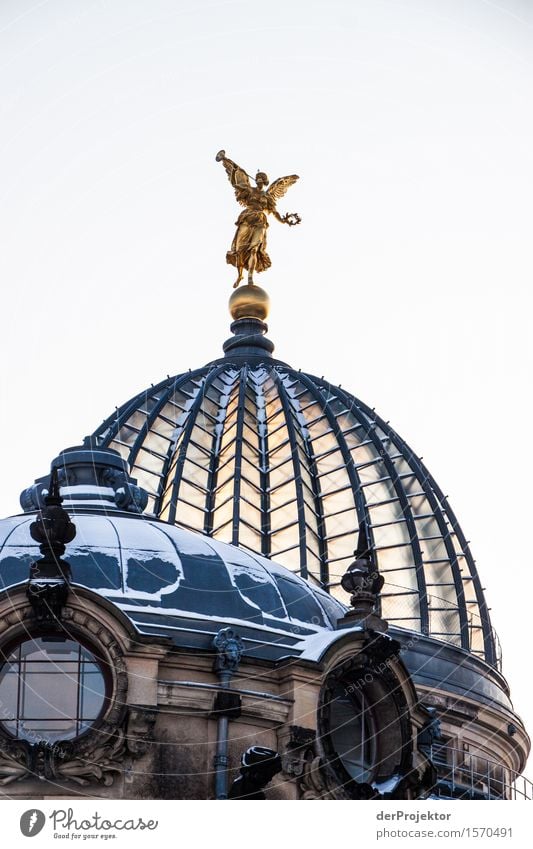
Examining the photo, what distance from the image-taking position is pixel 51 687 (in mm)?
40844

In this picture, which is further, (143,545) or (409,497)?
(409,497)

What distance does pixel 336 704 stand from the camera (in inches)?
1702

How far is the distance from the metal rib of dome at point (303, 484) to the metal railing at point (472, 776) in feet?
54.5

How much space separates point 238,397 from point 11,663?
5042 centimetres

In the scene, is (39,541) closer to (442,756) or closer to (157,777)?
(157,777)

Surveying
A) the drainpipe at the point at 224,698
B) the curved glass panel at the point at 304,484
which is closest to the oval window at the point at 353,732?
the drainpipe at the point at 224,698

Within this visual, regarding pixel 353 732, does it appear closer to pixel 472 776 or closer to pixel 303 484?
pixel 472 776

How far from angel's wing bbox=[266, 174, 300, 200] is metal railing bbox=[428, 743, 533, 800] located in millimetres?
37037

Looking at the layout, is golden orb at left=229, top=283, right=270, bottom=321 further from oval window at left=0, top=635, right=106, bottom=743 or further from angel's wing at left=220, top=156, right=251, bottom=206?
oval window at left=0, top=635, right=106, bottom=743

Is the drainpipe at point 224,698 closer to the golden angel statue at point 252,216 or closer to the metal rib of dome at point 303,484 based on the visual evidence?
the metal rib of dome at point 303,484

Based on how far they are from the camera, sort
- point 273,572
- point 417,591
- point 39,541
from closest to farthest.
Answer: point 39,541, point 273,572, point 417,591

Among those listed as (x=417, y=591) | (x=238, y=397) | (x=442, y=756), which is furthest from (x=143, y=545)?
(x=238, y=397)

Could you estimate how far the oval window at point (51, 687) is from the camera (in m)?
40.8

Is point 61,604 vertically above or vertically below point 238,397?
below
